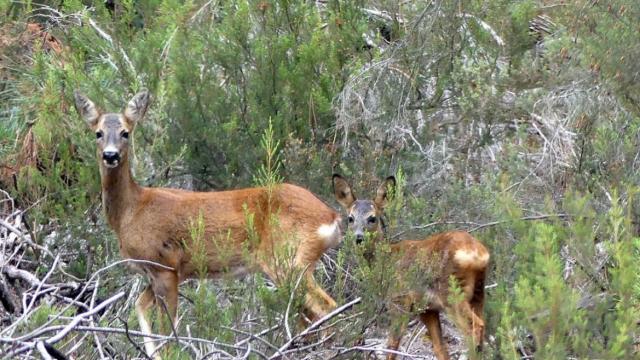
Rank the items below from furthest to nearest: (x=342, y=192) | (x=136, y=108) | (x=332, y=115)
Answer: (x=332, y=115) → (x=342, y=192) → (x=136, y=108)

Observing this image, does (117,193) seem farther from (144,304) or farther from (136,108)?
(144,304)

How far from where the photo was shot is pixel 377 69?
39.5 ft

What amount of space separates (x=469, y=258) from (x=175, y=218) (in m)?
2.25

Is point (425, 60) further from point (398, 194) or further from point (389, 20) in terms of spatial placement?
point (398, 194)

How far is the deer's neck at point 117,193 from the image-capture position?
1022cm

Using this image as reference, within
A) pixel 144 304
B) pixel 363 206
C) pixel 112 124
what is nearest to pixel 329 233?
pixel 363 206

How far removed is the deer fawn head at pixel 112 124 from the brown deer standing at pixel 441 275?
1.79 m

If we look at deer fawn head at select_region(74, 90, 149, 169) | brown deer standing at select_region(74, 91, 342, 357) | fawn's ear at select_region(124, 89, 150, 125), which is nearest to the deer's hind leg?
brown deer standing at select_region(74, 91, 342, 357)

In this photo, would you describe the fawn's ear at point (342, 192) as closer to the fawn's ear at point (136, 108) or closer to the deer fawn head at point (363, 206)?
the deer fawn head at point (363, 206)

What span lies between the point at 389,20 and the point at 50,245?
4413mm

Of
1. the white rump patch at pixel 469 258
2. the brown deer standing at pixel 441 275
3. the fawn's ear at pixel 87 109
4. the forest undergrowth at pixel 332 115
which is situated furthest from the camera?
the forest undergrowth at pixel 332 115

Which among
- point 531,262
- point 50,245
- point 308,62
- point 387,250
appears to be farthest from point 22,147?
point 531,262

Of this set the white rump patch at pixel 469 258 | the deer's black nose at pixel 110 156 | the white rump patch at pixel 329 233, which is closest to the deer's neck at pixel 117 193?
the deer's black nose at pixel 110 156

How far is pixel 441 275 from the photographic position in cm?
944
